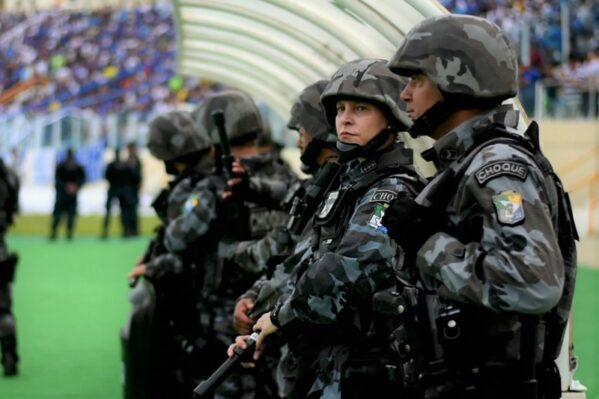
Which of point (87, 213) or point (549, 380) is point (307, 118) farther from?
point (87, 213)

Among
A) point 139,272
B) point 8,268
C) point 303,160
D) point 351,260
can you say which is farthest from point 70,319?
point 351,260

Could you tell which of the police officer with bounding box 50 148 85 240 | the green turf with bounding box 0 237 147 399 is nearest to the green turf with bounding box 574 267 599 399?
the green turf with bounding box 0 237 147 399

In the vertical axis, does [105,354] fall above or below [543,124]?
below

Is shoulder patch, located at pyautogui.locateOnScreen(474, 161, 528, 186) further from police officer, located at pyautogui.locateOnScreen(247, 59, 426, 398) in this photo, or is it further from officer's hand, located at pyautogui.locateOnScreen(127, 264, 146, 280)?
officer's hand, located at pyautogui.locateOnScreen(127, 264, 146, 280)

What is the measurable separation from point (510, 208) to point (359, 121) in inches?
50.5

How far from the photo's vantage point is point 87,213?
36.3 metres

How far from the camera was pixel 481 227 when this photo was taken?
3387 mm

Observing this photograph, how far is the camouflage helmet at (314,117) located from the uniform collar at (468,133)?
1936 millimetres

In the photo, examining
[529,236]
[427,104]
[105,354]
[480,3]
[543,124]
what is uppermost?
[480,3]

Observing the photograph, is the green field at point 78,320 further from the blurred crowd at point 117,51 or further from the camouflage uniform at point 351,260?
the blurred crowd at point 117,51

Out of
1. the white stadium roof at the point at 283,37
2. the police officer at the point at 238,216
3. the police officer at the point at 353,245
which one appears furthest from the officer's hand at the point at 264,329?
the police officer at the point at 238,216

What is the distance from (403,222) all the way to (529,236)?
0.37m

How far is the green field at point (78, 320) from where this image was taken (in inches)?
381

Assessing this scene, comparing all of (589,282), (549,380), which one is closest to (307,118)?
(549,380)
